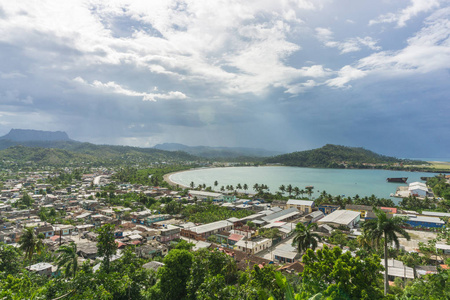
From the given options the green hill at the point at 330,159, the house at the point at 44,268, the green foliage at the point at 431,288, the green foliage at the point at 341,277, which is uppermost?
the green hill at the point at 330,159

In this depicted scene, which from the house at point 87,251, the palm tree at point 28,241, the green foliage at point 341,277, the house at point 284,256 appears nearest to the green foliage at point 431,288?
the green foliage at point 341,277

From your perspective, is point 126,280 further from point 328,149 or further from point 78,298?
point 328,149

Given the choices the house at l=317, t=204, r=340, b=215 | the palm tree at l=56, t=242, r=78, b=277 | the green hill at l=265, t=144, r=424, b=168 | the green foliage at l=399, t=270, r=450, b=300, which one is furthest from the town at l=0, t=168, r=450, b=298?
the green hill at l=265, t=144, r=424, b=168

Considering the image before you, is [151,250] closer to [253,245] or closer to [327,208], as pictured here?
[253,245]

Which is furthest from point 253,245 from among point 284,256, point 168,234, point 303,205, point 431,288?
point 303,205

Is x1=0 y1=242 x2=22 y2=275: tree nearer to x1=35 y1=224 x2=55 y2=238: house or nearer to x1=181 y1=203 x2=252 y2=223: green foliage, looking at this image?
x1=35 y1=224 x2=55 y2=238: house

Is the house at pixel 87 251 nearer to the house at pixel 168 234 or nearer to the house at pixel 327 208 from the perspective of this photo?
the house at pixel 168 234
